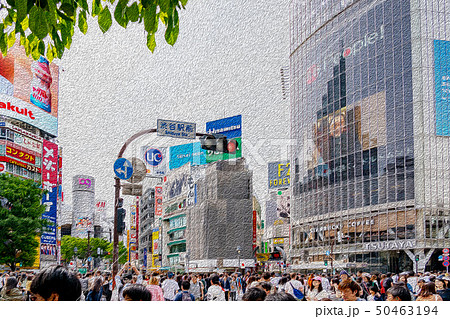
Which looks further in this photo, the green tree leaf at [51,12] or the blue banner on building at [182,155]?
the blue banner on building at [182,155]

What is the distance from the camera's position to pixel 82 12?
4531 millimetres

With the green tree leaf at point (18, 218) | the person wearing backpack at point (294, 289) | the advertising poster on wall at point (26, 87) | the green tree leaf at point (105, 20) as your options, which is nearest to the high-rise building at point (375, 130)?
the green tree leaf at point (18, 218)

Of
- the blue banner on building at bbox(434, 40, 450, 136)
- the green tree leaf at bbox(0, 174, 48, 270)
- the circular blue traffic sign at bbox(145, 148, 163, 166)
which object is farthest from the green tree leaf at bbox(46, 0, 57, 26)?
the blue banner on building at bbox(434, 40, 450, 136)

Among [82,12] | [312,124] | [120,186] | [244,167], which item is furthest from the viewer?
[244,167]

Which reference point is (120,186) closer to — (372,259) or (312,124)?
(372,259)

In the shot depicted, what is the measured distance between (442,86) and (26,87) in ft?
118

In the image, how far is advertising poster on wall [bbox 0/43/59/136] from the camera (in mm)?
53438

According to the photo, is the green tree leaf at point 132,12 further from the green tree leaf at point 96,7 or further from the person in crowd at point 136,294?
the person in crowd at point 136,294

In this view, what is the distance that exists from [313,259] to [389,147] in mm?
14886

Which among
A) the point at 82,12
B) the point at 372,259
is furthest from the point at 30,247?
the point at 82,12

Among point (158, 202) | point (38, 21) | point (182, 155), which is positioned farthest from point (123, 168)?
point (182, 155)

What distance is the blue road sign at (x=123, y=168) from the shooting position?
12.0 m

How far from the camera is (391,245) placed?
4350 cm

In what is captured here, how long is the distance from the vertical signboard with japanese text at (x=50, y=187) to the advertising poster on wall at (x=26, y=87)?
3986 millimetres
